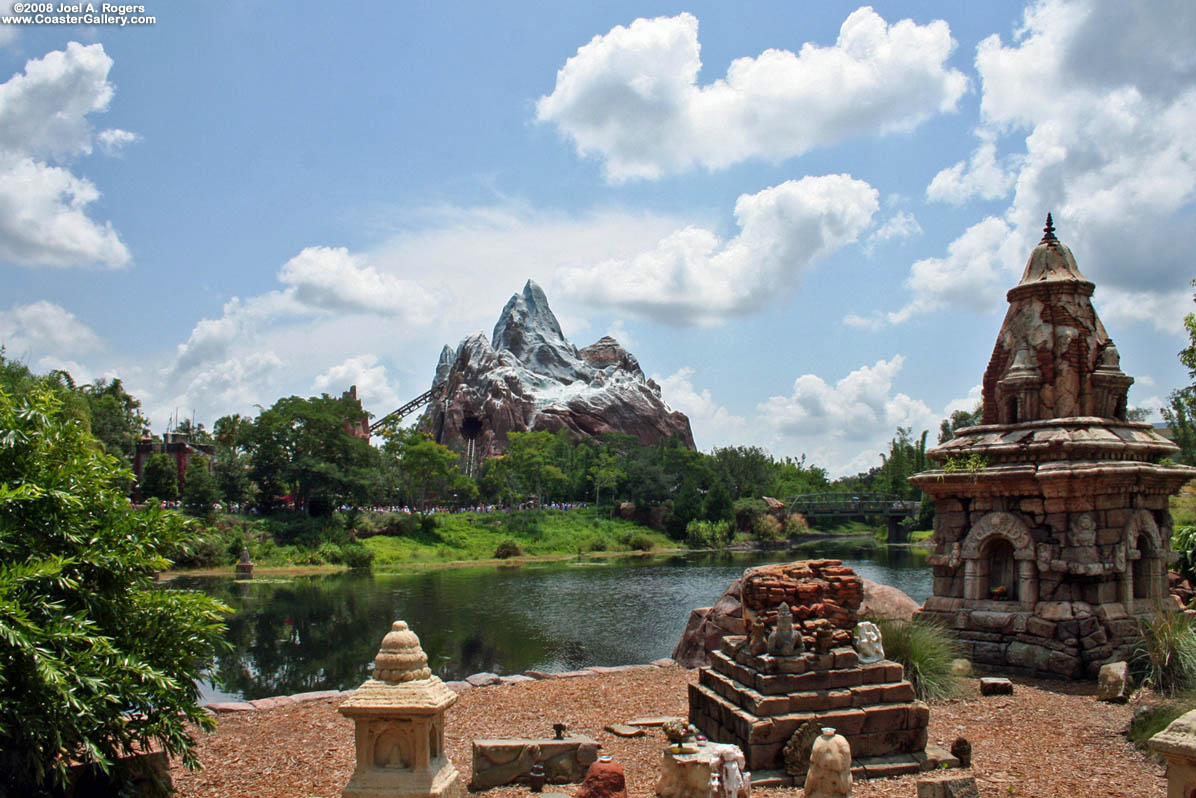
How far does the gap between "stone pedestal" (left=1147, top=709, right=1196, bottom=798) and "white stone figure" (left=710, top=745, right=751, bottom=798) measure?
3001 mm

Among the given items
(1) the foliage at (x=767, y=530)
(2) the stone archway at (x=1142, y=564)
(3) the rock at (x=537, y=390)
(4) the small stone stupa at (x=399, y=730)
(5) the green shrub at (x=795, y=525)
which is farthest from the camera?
(3) the rock at (x=537, y=390)

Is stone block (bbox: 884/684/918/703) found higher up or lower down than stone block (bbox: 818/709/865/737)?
higher up

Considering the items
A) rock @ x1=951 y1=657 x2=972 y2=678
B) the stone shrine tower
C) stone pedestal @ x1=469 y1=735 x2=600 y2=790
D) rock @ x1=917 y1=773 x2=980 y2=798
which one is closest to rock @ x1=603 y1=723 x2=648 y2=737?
stone pedestal @ x1=469 y1=735 x2=600 y2=790

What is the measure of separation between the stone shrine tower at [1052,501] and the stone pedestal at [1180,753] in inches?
322

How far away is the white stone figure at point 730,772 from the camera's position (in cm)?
610

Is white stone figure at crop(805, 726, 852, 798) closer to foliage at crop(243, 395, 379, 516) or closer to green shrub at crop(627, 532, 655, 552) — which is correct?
foliage at crop(243, 395, 379, 516)

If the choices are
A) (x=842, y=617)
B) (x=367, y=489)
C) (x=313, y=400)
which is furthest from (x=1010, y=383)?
(x=313, y=400)

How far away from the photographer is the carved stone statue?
25.2ft

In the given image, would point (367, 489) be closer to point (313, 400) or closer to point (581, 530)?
point (313, 400)

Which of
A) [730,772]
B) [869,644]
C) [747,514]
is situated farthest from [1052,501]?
[747,514]

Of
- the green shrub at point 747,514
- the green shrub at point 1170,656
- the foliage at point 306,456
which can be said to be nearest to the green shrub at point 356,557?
the foliage at point 306,456

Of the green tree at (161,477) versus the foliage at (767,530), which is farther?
the foliage at (767,530)

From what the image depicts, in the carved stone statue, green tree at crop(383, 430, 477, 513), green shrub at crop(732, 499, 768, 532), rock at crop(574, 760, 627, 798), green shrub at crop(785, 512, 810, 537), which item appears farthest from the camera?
green shrub at crop(732, 499, 768, 532)

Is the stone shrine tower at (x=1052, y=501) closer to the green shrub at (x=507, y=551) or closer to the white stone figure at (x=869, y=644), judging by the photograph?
the white stone figure at (x=869, y=644)
